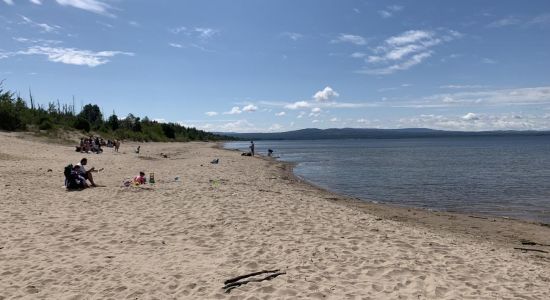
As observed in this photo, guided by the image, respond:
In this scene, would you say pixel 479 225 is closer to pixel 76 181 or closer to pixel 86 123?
pixel 76 181

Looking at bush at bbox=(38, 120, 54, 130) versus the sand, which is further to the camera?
bush at bbox=(38, 120, 54, 130)

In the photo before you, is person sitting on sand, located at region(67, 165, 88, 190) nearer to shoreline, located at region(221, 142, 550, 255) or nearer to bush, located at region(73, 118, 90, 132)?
shoreline, located at region(221, 142, 550, 255)

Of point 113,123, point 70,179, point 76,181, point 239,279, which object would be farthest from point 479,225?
point 113,123

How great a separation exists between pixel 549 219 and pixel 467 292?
40.9ft

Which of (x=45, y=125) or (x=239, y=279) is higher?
(x=45, y=125)

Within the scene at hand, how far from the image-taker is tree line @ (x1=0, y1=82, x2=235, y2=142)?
1832 inches

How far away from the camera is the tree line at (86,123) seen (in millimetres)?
46531

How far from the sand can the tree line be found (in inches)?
1484

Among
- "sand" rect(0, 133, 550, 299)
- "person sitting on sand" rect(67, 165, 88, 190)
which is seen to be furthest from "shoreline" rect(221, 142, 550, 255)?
"person sitting on sand" rect(67, 165, 88, 190)

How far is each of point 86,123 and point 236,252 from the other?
59988mm

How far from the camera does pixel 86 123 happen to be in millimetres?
62125

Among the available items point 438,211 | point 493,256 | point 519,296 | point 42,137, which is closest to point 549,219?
point 438,211

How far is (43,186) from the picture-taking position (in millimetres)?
16125

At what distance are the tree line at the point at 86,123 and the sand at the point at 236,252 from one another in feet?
124
